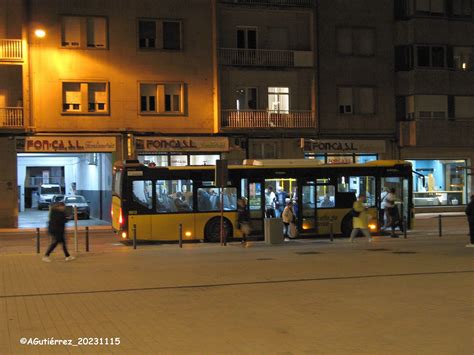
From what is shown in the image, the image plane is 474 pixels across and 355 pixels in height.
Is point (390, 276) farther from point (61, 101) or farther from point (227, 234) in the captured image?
point (61, 101)

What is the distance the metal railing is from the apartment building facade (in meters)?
0.08

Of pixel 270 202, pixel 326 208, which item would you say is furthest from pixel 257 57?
pixel 326 208

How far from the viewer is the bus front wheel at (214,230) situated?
21406 millimetres

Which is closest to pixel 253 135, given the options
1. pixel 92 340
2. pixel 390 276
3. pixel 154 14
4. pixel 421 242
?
pixel 154 14

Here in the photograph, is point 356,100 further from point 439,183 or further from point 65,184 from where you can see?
point 65,184

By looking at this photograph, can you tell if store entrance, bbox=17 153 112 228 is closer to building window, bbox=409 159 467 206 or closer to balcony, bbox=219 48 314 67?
balcony, bbox=219 48 314 67

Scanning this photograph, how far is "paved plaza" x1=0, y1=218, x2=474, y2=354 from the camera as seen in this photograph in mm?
7328

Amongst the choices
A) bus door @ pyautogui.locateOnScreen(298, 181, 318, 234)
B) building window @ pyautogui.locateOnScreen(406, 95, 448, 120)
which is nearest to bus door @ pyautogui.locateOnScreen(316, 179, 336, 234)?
bus door @ pyautogui.locateOnScreen(298, 181, 318, 234)

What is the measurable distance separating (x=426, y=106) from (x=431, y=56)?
120 inches

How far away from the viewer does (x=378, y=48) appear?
116 feet

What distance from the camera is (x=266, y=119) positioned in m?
33.1

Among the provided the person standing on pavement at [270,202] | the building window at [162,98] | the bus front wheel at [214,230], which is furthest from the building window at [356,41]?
the bus front wheel at [214,230]

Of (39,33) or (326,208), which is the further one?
(39,33)

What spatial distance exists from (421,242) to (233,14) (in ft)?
60.2
